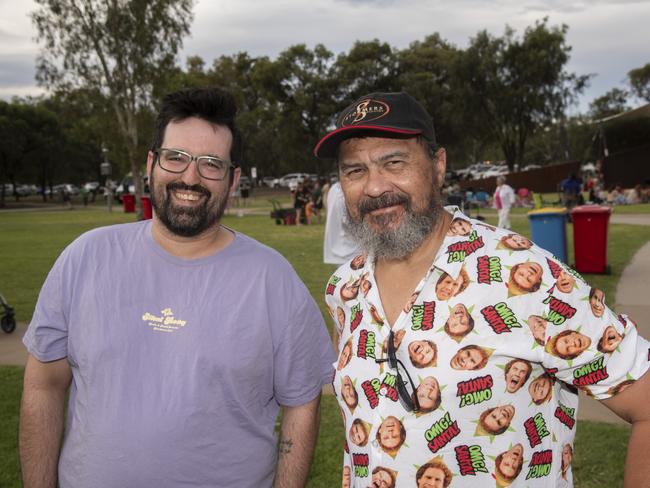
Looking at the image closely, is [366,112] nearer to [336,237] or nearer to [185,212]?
[185,212]

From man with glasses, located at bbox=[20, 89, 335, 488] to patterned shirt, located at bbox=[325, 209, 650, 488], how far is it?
43 cm

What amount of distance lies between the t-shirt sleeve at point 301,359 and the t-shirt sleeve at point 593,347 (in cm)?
87

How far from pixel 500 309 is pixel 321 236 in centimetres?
1743

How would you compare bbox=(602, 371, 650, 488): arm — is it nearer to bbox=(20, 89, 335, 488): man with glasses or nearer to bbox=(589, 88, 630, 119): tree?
bbox=(20, 89, 335, 488): man with glasses

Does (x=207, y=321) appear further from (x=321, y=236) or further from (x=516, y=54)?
(x=516, y=54)

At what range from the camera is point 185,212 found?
2.34 meters

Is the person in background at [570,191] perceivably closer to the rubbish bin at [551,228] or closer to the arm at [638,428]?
the rubbish bin at [551,228]

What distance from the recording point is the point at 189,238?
2.36 m

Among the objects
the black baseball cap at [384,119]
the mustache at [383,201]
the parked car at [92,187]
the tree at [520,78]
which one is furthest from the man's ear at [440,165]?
the parked car at [92,187]

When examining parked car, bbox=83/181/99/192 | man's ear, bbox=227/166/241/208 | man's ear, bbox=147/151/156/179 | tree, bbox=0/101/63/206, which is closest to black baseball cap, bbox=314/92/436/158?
man's ear, bbox=227/166/241/208

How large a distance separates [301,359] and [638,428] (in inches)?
44.5

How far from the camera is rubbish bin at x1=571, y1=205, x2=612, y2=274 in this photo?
10.7 m

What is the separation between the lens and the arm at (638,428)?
69.6 inches

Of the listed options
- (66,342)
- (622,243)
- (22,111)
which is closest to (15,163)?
(22,111)
